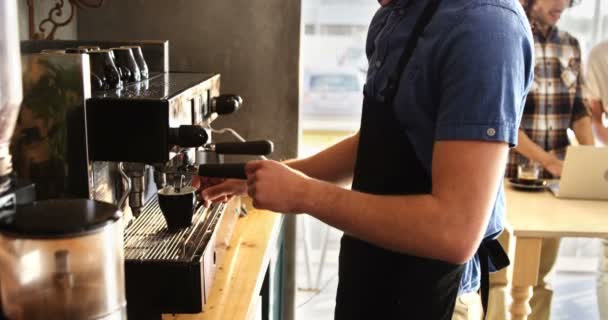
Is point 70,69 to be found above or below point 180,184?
above

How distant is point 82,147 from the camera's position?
3.62 feet

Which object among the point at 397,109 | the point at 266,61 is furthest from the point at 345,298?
the point at 266,61

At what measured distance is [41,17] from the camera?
1.84 m

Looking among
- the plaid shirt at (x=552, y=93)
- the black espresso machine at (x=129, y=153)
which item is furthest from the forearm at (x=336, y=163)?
the plaid shirt at (x=552, y=93)

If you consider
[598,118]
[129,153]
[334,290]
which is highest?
[129,153]

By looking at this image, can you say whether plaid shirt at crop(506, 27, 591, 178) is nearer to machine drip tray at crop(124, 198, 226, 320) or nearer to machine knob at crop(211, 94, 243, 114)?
machine knob at crop(211, 94, 243, 114)

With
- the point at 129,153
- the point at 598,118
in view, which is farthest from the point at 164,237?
the point at 598,118

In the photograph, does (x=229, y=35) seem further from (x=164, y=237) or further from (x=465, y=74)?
(x=465, y=74)

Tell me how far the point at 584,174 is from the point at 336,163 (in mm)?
1143

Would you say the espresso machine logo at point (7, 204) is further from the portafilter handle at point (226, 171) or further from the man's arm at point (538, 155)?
the man's arm at point (538, 155)

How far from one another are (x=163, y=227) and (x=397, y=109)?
22.6 inches

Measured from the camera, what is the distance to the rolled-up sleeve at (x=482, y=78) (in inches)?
34.6

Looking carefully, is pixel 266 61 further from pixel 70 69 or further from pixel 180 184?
pixel 70 69

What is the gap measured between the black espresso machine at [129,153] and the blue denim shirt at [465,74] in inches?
12.3
